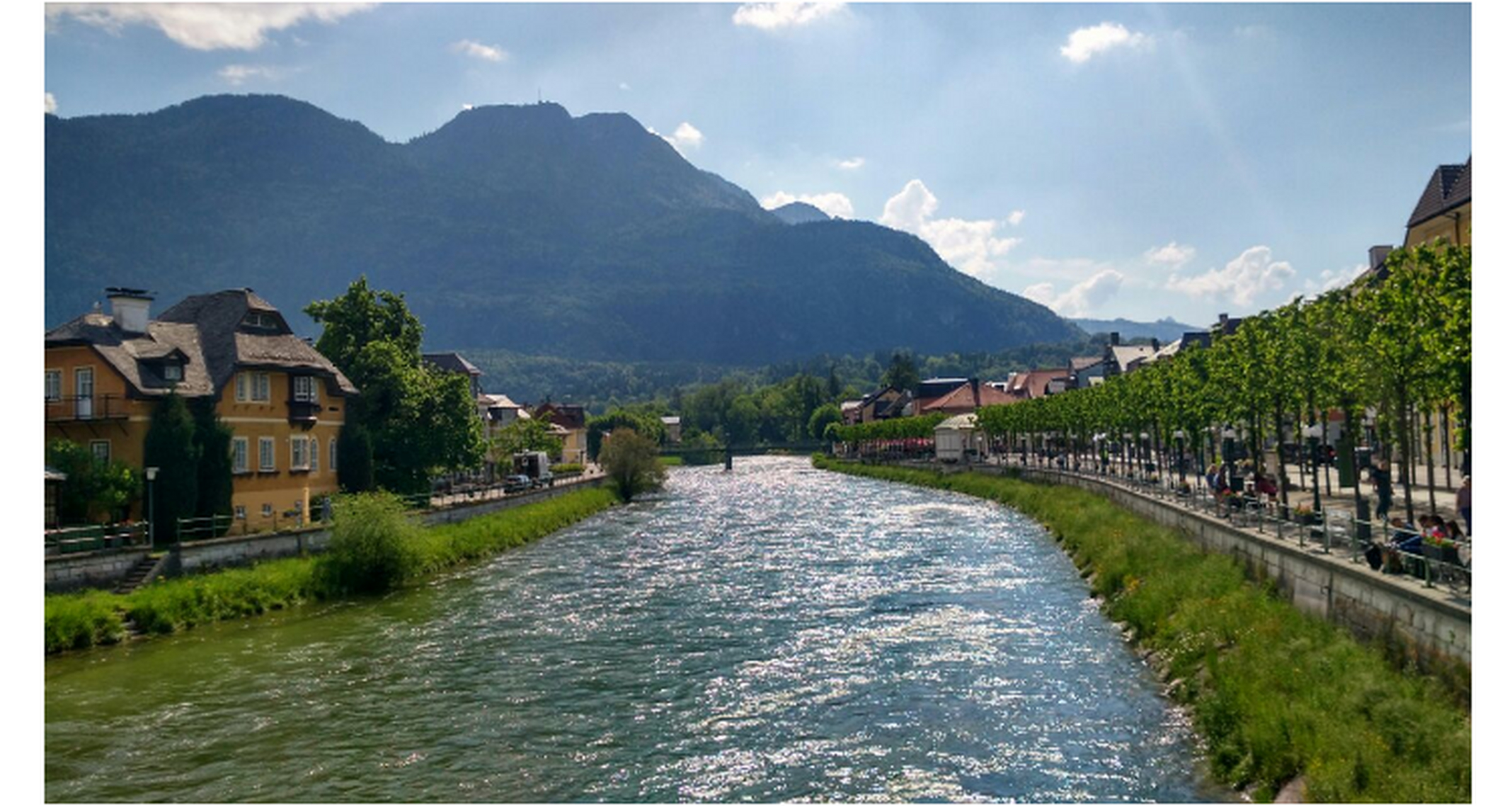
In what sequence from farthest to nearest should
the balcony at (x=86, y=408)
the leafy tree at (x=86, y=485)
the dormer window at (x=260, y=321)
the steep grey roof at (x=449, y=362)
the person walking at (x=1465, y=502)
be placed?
the steep grey roof at (x=449, y=362)
the dormer window at (x=260, y=321)
the balcony at (x=86, y=408)
the leafy tree at (x=86, y=485)
the person walking at (x=1465, y=502)

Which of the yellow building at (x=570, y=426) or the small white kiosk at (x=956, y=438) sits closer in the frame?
the small white kiosk at (x=956, y=438)

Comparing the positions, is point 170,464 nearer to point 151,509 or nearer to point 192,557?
point 151,509

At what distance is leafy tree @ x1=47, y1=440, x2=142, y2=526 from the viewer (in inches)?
1582

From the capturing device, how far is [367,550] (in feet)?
149

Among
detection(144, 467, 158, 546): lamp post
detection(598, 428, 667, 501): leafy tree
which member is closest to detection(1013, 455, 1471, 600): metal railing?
detection(144, 467, 158, 546): lamp post

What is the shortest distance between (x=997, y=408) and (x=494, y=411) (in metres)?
57.3

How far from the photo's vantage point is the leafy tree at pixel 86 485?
40188 mm

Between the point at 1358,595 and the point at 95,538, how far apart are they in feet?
129

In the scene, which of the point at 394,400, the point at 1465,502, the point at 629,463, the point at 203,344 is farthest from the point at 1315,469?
the point at 629,463

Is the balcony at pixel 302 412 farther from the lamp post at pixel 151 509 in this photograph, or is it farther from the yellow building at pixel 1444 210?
the yellow building at pixel 1444 210

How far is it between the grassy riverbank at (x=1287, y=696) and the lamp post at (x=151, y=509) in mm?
35313

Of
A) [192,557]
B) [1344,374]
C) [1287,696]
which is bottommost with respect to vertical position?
[1287,696]

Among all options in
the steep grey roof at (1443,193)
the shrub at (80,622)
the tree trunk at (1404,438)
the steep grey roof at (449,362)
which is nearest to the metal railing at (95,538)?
the shrub at (80,622)

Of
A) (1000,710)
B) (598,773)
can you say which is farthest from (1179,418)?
(598,773)
